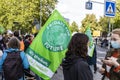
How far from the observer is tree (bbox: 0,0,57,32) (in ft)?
194

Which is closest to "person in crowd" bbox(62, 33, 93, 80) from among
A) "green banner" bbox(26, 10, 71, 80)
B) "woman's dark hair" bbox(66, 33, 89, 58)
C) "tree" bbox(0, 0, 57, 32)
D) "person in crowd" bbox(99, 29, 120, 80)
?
"woman's dark hair" bbox(66, 33, 89, 58)

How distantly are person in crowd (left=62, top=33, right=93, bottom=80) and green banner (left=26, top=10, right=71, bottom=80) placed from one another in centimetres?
248

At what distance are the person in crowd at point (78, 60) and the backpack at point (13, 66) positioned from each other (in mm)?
3063

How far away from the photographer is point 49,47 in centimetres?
794

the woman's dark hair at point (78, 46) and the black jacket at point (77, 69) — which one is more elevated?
the woman's dark hair at point (78, 46)

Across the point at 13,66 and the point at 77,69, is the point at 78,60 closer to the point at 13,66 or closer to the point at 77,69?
the point at 77,69

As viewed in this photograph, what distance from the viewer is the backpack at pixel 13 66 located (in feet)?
27.1

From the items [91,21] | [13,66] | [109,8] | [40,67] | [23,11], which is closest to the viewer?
[40,67]

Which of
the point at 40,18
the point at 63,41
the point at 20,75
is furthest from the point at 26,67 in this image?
the point at 40,18

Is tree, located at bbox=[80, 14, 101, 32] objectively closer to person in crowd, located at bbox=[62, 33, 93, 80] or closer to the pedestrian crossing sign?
Answer: the pedestrian crossing sign

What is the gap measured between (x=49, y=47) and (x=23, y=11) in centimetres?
5169

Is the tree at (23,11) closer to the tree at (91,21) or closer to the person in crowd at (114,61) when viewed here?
the person in crowd at (114,61)

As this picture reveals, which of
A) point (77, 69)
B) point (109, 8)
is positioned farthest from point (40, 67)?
point (109, 8)

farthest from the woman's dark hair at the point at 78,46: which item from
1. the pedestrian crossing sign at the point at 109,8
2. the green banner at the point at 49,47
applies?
the pedestrian crossing sign at the point at 109,8
